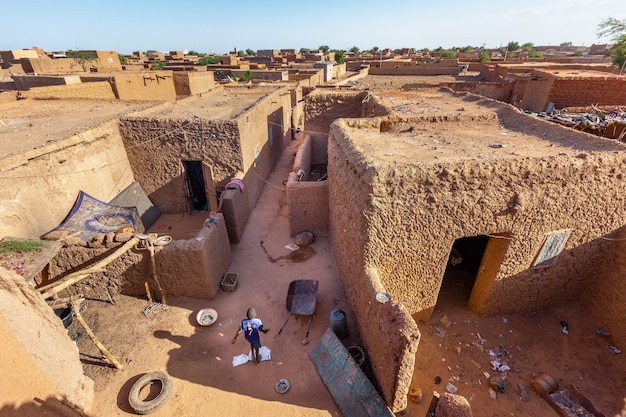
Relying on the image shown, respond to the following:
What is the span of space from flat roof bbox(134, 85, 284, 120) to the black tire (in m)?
7.54

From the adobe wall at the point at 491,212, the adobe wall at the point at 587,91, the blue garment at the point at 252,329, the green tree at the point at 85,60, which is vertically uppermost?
the green tree at the point at 85,60

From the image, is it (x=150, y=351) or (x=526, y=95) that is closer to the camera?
(x=150, y=351)

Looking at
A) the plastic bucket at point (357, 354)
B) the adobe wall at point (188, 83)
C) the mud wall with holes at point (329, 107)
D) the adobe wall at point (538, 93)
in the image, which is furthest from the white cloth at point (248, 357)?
the adobe wall at point (188, 83)

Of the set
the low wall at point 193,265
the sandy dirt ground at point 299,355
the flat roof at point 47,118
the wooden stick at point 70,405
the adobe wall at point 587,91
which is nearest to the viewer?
the wooden stick at point 70,405

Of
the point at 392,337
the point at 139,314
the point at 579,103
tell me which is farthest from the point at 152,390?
the point at 579,103

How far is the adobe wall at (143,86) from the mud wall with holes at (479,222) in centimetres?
1374

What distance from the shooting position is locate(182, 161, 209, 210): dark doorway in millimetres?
10028

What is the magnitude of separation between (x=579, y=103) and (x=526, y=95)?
229 cm

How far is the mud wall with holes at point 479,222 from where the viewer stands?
442cm

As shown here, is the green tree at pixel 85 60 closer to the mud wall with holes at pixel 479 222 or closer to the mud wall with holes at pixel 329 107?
the mud wall with holes at pixel 329 107

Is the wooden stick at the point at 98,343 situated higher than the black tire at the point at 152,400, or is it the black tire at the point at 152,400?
the wooden stick at the point at 98,343

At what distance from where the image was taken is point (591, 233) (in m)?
5.23

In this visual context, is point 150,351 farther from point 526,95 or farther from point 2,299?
point 526,95

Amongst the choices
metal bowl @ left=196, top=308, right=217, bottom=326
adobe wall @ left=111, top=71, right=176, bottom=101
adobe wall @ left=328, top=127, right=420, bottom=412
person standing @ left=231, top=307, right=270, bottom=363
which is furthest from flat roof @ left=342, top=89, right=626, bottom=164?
adobe wall @ left=111, top=71, right=176, bottom=101
